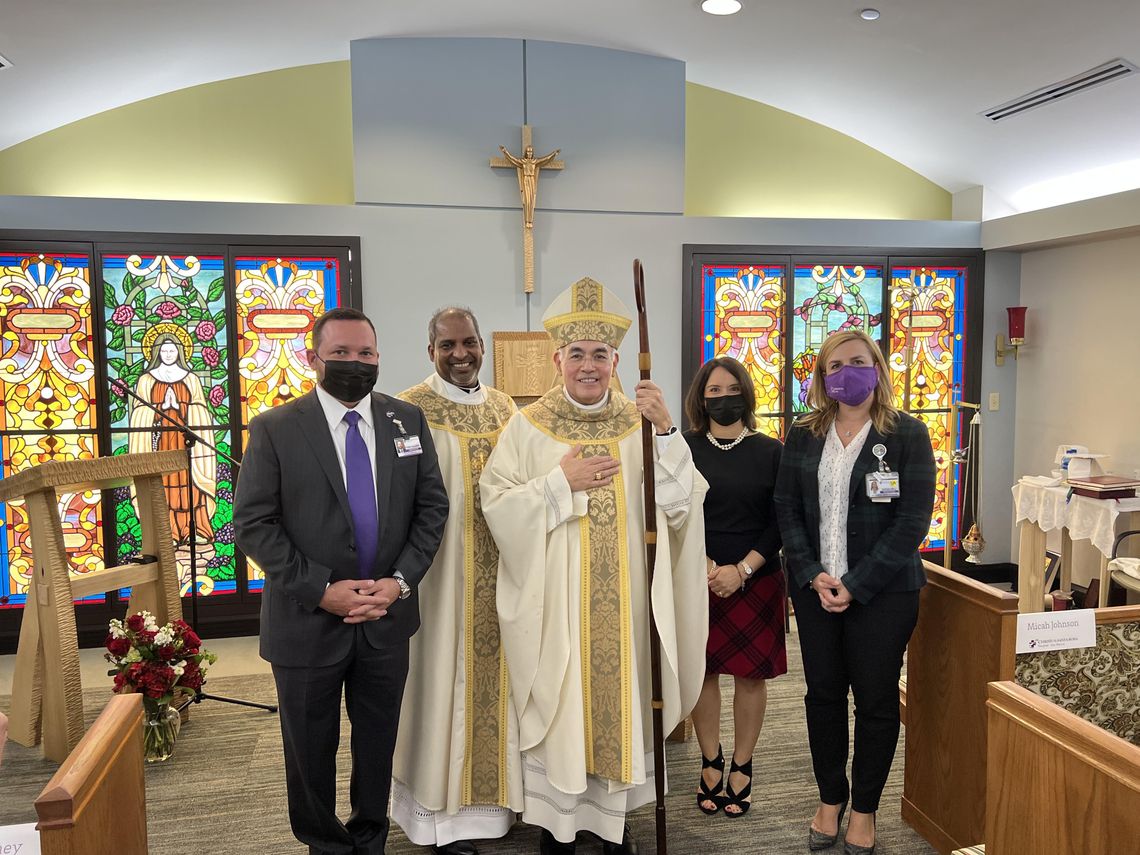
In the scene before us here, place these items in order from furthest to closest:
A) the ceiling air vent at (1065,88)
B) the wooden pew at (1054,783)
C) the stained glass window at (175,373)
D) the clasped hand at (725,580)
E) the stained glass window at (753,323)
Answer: the stained glass window at (753,323), the stained glass window at (175,373), the ceiling air vent at (1065,88), the clasped hand at (725,580), the wooden pew at (1054,783)

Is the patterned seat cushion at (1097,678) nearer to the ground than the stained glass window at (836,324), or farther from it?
nearer to the ground

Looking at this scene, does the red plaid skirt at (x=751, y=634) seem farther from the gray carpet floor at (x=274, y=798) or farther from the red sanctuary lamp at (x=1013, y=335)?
the red sanctuary lamp at (x=1013, y=335)

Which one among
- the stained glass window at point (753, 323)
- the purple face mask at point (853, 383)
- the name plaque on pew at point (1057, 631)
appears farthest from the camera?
the stained glass window at point (753, 323)

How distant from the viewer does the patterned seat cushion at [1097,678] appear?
7.34ft

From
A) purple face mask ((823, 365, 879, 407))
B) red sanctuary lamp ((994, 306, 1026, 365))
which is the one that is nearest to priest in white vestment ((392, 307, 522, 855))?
purple face mask ((823, 365, 879, 407))

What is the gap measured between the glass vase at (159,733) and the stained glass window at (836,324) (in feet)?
12.0

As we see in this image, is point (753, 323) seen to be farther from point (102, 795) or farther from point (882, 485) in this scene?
point (102, 795)

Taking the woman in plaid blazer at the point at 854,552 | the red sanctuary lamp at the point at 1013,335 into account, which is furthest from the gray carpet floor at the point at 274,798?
the red sanctuary lamp at the point at 1013,335

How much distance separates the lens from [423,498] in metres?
2.43

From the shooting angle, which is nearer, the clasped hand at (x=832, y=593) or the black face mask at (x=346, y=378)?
the black face mask at (x=346, y=378)

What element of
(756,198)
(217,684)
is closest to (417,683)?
(217,684)

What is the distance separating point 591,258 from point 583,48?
1.26 metres

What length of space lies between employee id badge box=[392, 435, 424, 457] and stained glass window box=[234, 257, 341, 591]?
278 cm

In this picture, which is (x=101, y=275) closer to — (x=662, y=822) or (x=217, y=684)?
(x=217, y=684)
